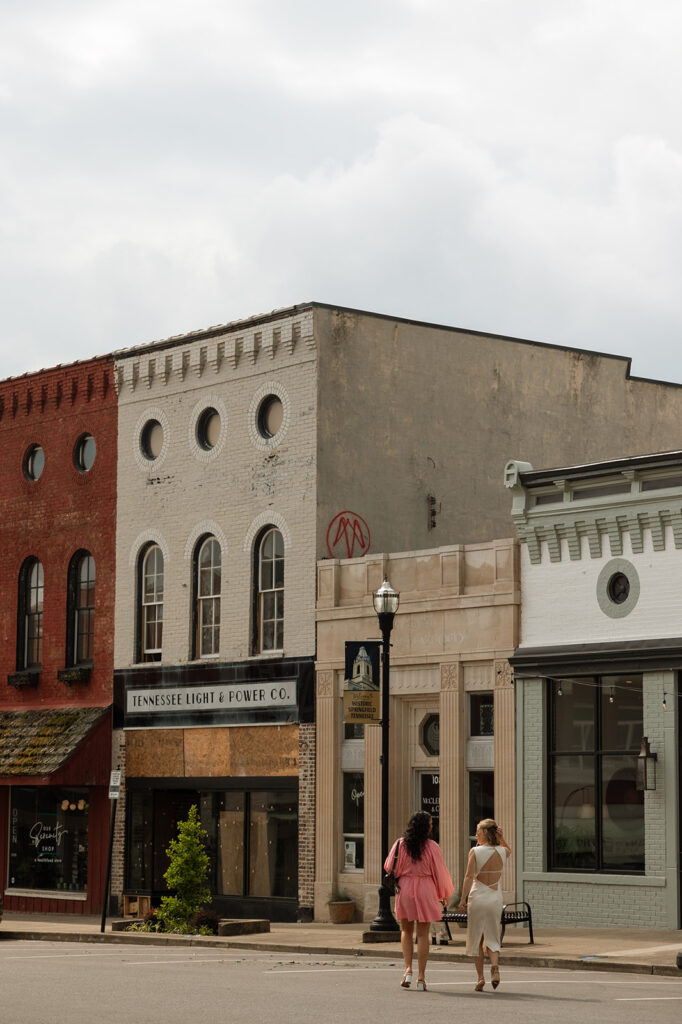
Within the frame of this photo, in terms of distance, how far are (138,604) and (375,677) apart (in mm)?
7743

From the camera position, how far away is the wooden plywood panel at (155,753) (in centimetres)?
3173

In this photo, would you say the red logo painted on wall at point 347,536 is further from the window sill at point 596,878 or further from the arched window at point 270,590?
the window sill at point 596,878

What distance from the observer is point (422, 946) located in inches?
627

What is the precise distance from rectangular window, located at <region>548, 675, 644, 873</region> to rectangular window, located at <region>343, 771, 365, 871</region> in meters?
4.23

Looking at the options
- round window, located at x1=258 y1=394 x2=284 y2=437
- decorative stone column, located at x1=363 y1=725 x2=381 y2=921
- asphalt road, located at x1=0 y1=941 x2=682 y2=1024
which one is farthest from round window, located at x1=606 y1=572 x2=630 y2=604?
round window, located at x1=258 y1=394 x2=284 y2=437

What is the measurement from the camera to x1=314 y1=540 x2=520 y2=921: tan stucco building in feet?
85.6

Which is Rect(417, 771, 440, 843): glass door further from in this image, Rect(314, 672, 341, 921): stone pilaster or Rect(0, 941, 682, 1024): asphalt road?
Rect(0, 941, 682, 1024): asphalt road

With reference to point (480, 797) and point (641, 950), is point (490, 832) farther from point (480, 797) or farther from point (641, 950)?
point (480, 797)

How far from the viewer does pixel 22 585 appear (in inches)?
1422

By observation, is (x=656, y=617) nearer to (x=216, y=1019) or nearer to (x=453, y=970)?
(x=453, y=970)

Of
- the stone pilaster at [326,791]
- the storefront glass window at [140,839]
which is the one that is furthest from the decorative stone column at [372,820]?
the storefront glass window at [140,839]

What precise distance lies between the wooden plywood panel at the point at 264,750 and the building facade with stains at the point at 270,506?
0.04 m

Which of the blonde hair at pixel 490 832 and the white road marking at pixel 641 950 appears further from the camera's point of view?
the white road marking at pixel 641 950

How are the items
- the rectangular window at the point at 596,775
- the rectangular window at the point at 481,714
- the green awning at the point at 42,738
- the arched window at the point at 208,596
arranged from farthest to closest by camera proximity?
the green awning at the point at 42,738 → the arched window at the point at 208,596 → the rectangular window at the point at 481,714 → the rectangular window at the point at 596,775
